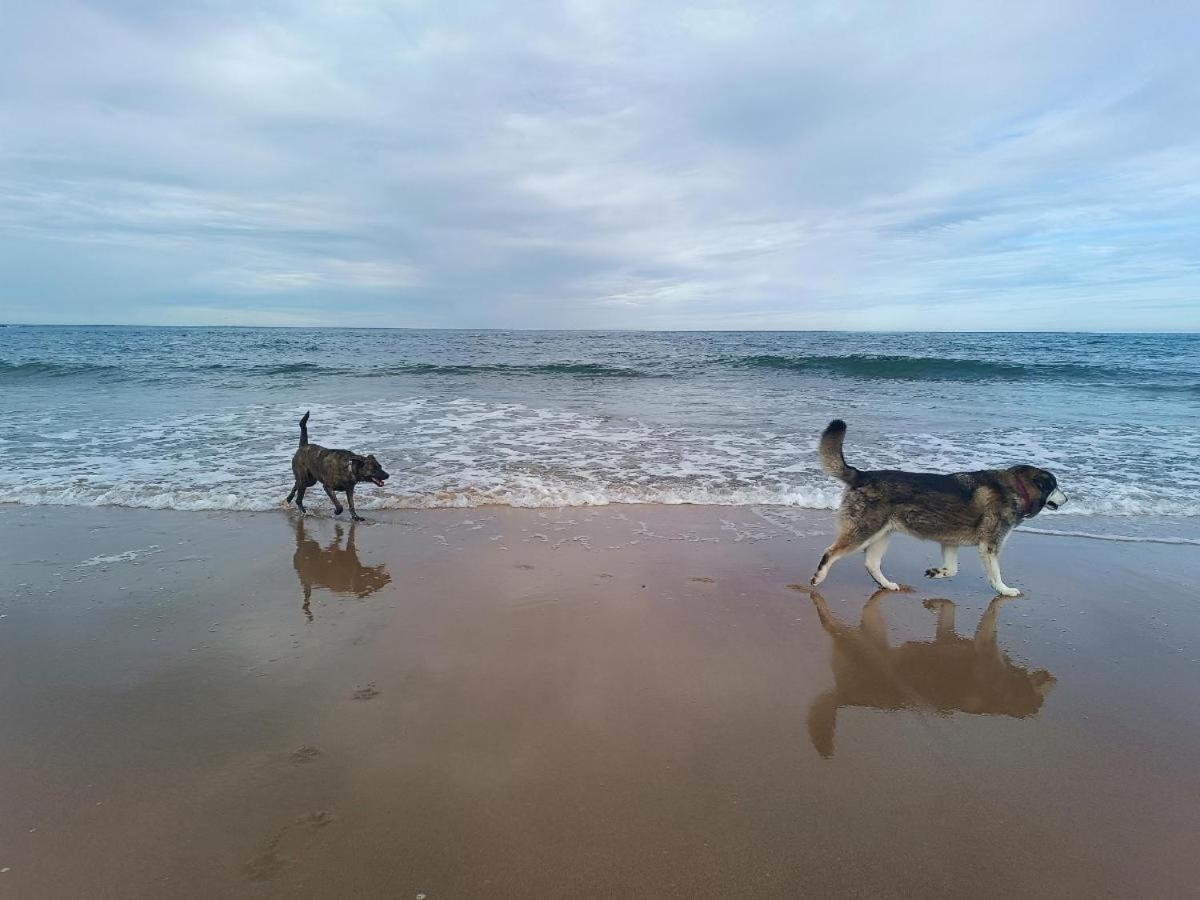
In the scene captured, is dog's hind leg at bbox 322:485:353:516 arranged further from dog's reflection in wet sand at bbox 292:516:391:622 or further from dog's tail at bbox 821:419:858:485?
dog's tail at bbox 821:419:858:485

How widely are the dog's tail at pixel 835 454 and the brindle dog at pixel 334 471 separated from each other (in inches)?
198

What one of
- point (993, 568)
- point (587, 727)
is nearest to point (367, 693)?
point (587, 727)

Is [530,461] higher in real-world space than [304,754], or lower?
higher

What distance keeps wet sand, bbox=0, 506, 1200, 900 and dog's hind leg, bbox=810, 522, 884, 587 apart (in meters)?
0.20

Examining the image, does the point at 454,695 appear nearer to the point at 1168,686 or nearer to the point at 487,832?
the point at 487,832

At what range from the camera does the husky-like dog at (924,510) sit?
5.09 metres

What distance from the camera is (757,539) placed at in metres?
6.27

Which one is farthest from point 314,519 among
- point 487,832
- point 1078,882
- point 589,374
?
point 589,374

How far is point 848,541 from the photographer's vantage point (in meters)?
5.11

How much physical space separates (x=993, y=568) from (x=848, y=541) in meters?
1.23

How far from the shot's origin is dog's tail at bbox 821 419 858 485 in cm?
510

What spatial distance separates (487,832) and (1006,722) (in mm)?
2813

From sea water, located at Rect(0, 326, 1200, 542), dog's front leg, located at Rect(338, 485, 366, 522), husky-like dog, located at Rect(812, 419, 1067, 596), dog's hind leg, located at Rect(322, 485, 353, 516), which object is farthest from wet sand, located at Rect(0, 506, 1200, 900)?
sea water, located at Rect(0, 326, 1200, 542)

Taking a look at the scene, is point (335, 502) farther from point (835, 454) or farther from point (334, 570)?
point (835, 454)
